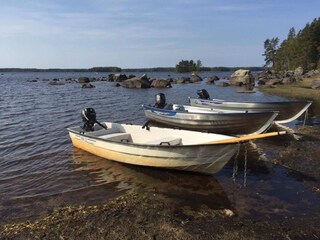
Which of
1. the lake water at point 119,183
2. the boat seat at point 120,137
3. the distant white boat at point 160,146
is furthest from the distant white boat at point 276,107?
the boat seat at point 120,137

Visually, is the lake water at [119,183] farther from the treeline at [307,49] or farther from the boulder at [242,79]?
the treeline at [307,49]

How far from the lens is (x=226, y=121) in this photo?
1708 cm

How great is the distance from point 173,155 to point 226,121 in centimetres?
712

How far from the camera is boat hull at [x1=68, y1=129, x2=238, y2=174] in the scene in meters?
10.1

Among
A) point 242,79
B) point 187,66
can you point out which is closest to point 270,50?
point 187,66

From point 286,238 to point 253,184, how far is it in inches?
135

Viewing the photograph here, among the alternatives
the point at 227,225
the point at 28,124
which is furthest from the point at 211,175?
the point at 28,124

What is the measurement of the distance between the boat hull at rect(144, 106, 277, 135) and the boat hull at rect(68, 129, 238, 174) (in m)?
6.56

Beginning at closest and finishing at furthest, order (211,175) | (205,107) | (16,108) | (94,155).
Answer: (211,175), (94,155), (205,107), (16,108)

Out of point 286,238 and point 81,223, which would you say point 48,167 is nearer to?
point 81,223

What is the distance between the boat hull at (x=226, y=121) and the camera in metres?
16.2

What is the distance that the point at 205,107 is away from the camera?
71.8 feet

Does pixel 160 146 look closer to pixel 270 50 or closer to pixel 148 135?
pixel 148 135

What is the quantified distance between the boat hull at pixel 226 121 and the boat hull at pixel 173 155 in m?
6.56
